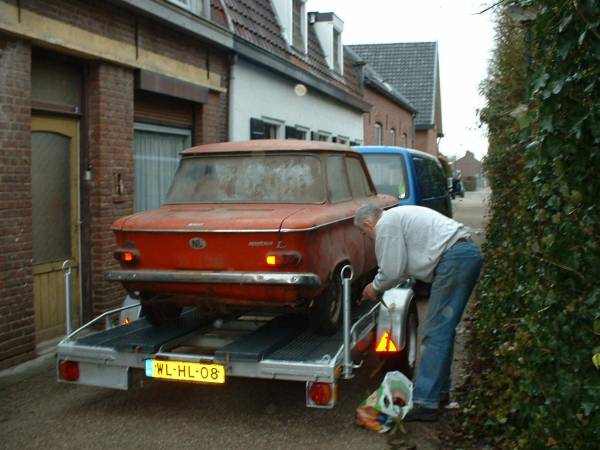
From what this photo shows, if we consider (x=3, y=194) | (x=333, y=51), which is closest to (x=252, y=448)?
(x=3, y=194)

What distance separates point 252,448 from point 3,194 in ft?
12.1

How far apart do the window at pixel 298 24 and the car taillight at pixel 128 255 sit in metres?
11.5

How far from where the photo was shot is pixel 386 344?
561 cm

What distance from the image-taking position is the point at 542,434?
135 inches

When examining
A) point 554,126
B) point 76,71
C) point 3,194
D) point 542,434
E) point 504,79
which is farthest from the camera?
point 504,79

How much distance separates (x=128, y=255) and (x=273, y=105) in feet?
29.6

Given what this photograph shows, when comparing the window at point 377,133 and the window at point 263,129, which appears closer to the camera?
the window at point 263,129

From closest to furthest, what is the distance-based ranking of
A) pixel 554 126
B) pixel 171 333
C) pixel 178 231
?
pixel 554 126 < pixel 178 231 < pixel 171 333

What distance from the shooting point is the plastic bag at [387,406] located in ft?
16.6

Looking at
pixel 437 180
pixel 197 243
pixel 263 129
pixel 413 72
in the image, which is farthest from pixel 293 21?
pixel 413 72

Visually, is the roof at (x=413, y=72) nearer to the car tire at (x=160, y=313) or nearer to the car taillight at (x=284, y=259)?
the car tire at (x=160, y=313)

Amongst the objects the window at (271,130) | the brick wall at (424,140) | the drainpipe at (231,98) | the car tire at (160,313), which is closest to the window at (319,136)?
the window at (271,130)

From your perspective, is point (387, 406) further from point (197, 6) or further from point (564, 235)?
point (197, 6)

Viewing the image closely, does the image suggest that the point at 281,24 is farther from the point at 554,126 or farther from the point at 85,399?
→ the point at 554,126
